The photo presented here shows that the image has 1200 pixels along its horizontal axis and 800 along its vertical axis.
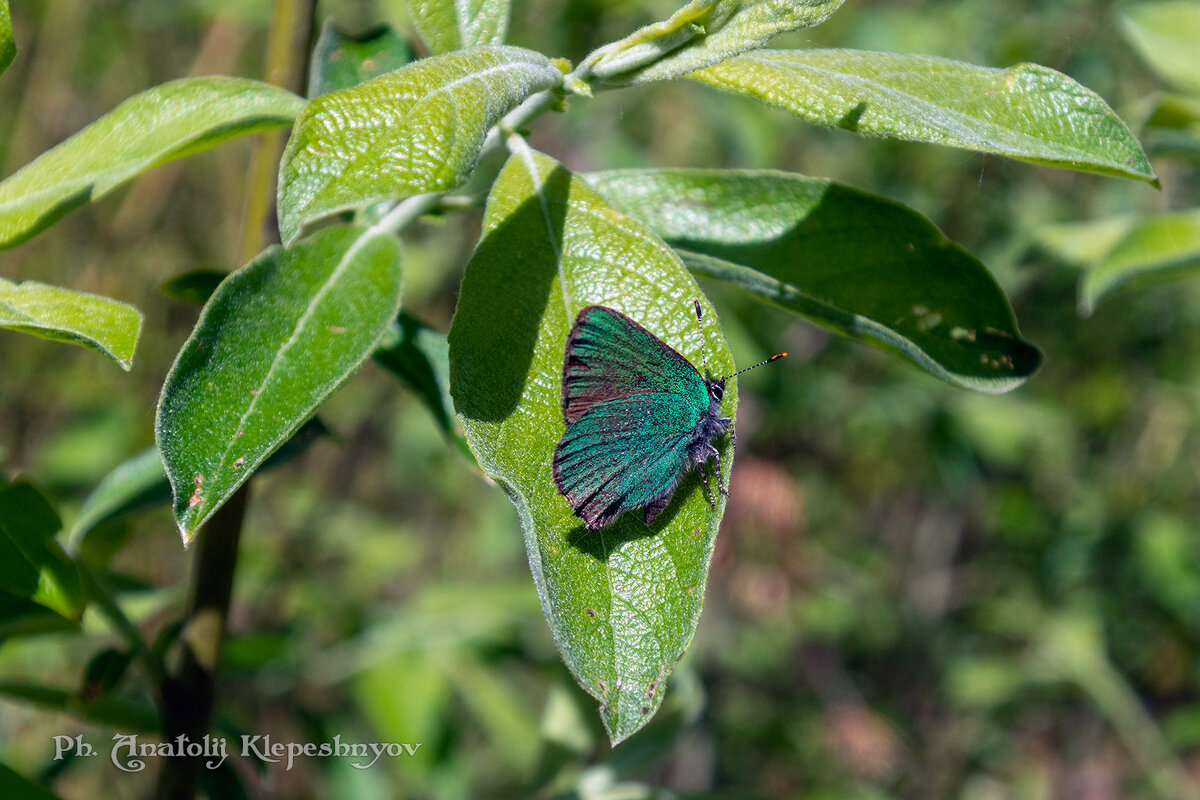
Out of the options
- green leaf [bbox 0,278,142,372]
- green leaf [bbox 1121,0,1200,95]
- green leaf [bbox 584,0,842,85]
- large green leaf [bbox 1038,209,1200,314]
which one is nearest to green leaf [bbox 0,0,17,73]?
green leaf [bbox 0,278,142,372]

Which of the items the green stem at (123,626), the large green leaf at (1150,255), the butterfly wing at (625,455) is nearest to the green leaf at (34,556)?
the green stem at (123,626)

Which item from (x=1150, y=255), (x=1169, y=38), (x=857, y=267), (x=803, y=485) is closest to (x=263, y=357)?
(x=857, y=267)

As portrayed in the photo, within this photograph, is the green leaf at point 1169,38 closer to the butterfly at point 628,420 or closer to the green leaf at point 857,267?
the green leaf at point 857,267

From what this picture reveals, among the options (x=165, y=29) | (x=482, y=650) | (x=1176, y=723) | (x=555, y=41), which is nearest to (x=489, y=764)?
(x=482, y=650)

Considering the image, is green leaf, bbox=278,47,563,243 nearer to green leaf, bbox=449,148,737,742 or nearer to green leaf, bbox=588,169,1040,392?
green leaf, bbox=449,148,737,742

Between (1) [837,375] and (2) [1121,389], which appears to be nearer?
(1) [837,375]

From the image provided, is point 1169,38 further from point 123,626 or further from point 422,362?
point 123,626

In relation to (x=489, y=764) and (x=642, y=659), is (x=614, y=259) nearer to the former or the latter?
(x=642, y=659)
